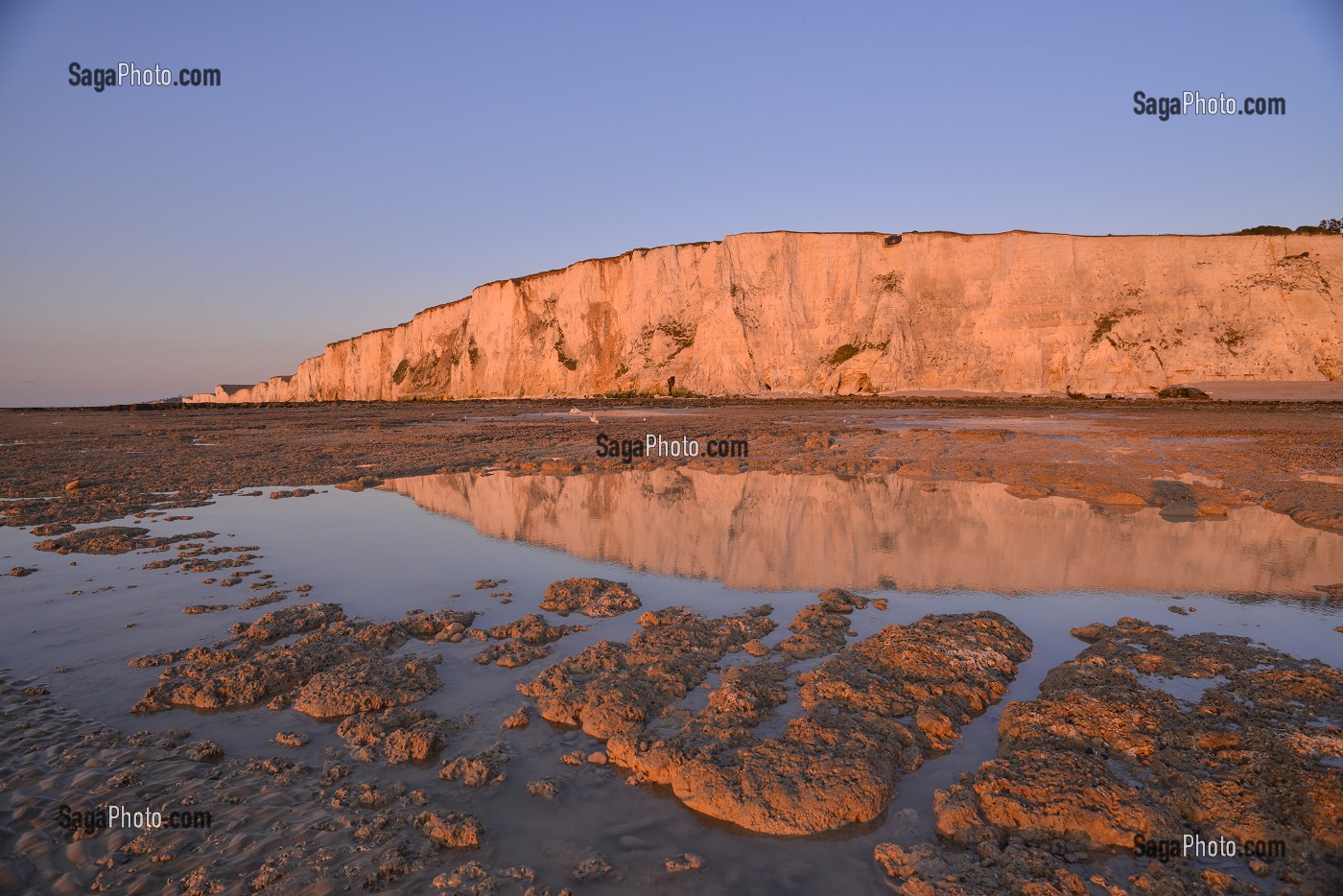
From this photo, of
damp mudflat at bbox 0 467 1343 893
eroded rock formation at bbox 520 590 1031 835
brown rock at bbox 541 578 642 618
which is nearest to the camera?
damp mudflat at bbox 0 467 1343 893

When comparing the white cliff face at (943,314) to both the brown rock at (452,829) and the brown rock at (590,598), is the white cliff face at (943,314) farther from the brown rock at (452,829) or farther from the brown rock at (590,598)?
the brown rock at (452,829)

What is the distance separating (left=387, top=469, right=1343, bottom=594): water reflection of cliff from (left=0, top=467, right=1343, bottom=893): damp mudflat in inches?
1.6

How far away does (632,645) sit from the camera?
164 inches

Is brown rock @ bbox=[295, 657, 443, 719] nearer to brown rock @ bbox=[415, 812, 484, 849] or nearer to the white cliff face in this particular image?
brown rock @ bbox=[415, 812, 484, 849]

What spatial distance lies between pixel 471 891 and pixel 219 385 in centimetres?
20588

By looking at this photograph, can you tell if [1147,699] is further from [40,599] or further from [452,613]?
[40,599]

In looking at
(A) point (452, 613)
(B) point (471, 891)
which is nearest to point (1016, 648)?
(B) point (471, 891)

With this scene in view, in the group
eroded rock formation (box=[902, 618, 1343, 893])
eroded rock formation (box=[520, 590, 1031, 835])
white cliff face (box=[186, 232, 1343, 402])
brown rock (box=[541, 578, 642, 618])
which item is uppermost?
white cliff face (box=[186, 232, 1343, 402])

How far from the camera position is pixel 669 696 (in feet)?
11.6

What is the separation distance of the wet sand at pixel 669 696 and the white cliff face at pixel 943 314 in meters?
41.5

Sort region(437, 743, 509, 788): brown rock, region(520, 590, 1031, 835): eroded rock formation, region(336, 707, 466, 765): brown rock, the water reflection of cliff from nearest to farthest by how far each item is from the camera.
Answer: region(520, 590, 1031, 835): eroded rock formation, region(437, 743, 509, 788): brown rock, region(336, 707, 466, 765): brown rock, the water reflection of cliff

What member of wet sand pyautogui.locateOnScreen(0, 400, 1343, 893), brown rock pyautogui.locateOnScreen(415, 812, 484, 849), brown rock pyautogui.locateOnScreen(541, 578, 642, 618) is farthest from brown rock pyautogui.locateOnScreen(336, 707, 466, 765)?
brown rock pyautogui.locateOnScreen(541, 578, 642, 618)

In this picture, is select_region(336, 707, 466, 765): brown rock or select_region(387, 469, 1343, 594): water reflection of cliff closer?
select_region(336, 707, 466, 765): brown rock

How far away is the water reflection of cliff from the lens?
223 inches
